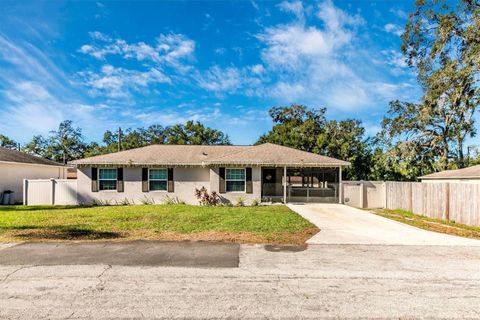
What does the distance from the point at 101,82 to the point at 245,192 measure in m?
14.7

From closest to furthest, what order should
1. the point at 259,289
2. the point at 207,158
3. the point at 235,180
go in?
1. the point at 259,289
2. the point at 235,180
3. the point at 207,158

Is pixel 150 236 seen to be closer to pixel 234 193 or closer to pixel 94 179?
pixel 234 193

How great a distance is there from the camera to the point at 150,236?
25.8 ft

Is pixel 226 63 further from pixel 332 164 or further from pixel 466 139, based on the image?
pixel 466 139

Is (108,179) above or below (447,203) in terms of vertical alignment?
above

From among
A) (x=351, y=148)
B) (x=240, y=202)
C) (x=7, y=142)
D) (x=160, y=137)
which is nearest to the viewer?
(x=240, y=202)

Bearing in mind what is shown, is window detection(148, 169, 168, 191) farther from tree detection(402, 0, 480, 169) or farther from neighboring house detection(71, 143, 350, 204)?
tree detection(402, 0, 480, 169)

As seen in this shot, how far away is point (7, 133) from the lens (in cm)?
4478

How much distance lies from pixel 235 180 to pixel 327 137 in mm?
16682

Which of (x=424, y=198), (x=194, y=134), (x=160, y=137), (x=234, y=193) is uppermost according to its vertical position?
(x=160, y=137)

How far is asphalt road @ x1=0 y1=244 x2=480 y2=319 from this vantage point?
3639mm

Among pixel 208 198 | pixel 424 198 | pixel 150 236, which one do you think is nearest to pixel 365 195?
pixel 424 198

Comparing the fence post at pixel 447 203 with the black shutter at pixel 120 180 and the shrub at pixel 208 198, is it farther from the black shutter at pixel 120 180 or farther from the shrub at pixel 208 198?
the black shutter at pixel 120 180

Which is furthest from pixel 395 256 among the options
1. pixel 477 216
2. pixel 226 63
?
pixel 226 63
